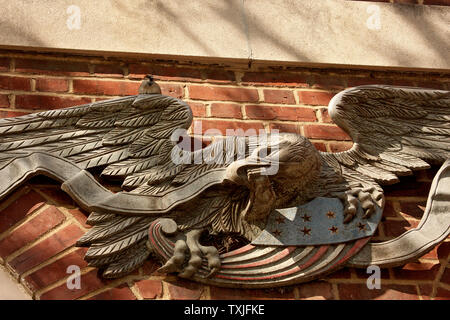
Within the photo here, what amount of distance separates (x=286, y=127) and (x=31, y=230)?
110 centimetres

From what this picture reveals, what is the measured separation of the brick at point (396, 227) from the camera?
2742mm

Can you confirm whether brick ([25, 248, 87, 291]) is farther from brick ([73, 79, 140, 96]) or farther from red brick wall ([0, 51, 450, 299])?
brick ([73, 79, 140, 96])

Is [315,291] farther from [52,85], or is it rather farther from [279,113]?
[52,85]

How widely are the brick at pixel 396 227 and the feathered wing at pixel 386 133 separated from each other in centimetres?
16

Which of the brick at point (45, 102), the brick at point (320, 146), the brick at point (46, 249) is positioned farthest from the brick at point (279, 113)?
the brick at point (46, 249)

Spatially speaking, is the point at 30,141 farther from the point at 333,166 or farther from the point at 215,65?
the point at 333,166

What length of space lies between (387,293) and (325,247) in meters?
0.27

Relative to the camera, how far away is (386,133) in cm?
293

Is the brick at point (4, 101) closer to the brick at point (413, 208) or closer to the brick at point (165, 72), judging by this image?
the brick at point (165, 72)

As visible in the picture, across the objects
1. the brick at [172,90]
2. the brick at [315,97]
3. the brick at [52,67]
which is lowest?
the brick at [315,97]

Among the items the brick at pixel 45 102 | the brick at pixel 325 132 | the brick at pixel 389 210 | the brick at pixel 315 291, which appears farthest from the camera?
the brick at pixel 325 132

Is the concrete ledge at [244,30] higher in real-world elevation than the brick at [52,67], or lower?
higher

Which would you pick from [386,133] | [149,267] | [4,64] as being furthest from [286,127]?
[4,64]

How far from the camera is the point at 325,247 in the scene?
2.60 metres
